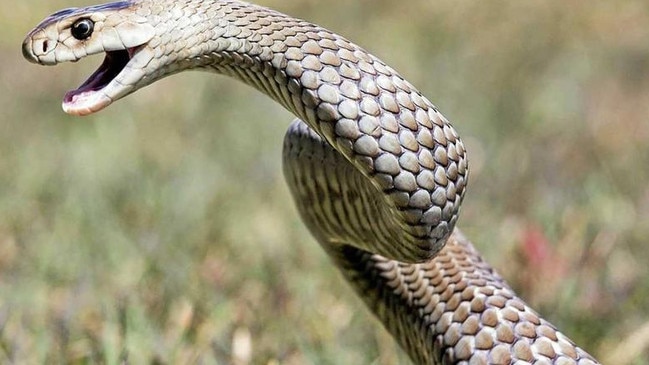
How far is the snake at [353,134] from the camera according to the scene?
2594mm

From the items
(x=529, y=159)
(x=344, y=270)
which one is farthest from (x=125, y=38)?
(x=529, y=159)

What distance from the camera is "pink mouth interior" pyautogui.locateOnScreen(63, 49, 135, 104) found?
2.74m

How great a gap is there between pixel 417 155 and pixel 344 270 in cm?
84

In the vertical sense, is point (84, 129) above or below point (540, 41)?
below

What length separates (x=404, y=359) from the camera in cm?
371

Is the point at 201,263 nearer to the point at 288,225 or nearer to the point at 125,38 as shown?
the point at 288,225

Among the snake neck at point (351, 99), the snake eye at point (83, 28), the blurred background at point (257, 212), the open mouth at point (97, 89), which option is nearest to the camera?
the snake neck at point (351, 99)

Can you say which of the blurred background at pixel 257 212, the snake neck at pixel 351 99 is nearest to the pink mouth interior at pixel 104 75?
the snake neck at pixel 351 99

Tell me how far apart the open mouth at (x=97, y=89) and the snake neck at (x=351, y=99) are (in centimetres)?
12

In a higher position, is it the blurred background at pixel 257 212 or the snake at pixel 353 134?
the snake at pixel 353 134

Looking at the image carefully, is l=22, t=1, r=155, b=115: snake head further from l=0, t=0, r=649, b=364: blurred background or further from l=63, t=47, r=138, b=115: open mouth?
l=0, t=0, r=649, b=364: blurred background

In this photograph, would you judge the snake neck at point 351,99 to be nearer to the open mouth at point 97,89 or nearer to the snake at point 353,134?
the snake at point 353,134

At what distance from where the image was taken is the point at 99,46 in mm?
2830

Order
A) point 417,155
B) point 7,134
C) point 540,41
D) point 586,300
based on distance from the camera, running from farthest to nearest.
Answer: point 540,41, point 7,134, point 586,300, point 417,155
